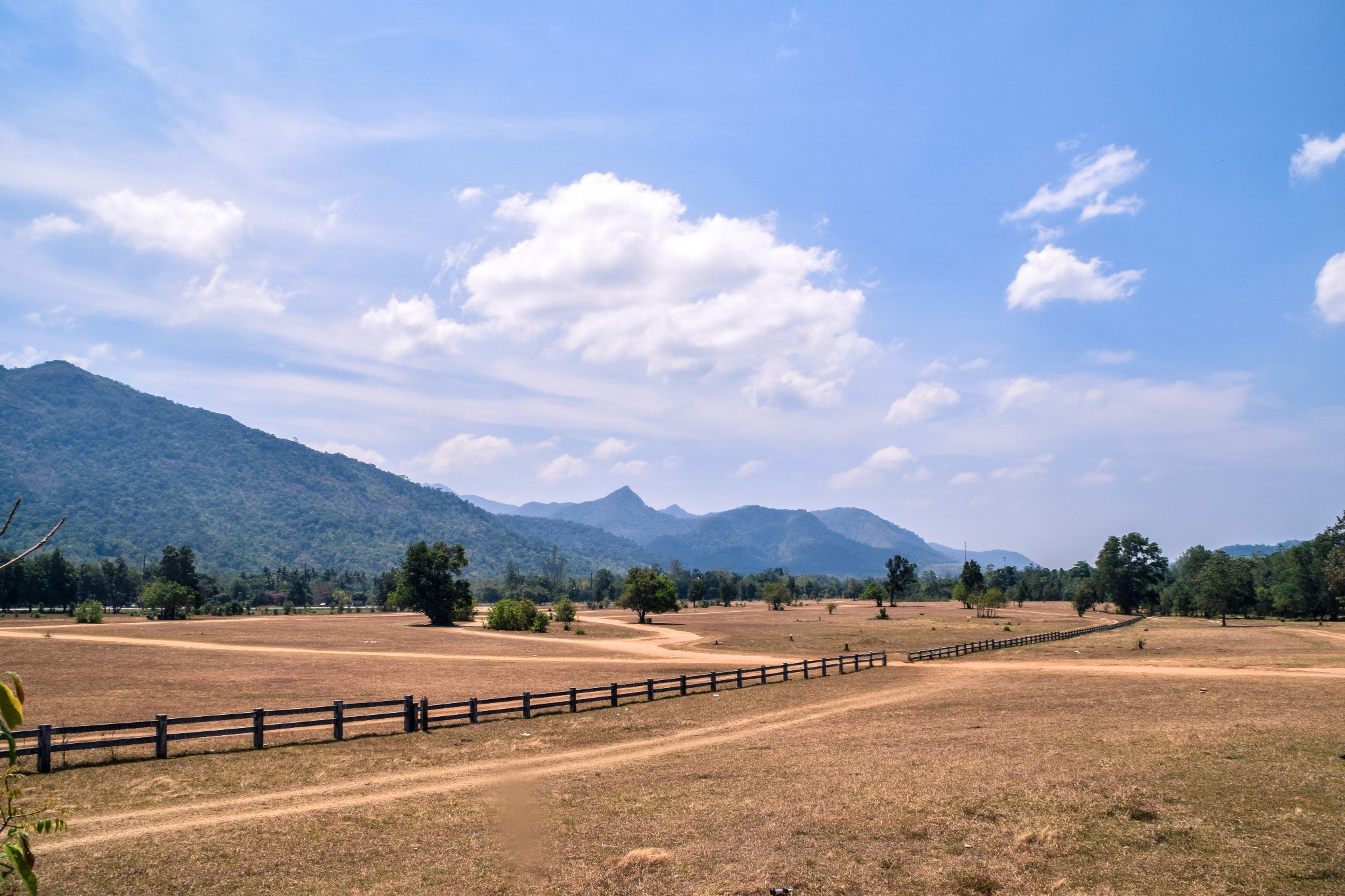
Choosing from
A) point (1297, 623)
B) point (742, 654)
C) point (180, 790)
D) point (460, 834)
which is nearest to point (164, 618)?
point (742, 654)

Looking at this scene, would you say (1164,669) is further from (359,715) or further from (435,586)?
(435,586)

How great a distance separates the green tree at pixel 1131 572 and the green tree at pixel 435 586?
12821 centimetres

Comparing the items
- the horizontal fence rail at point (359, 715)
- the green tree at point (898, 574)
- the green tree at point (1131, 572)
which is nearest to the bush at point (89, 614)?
the horizontal fence rail at point (359, 715)

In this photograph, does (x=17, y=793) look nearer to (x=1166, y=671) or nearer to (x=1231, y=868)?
(x=1231, y=868)

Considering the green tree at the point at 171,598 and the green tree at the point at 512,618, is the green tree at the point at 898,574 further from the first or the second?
the green tree at the point at 171,598

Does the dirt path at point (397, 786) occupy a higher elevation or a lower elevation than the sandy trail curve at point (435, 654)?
higher

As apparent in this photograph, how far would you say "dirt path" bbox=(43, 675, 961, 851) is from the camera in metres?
15.6

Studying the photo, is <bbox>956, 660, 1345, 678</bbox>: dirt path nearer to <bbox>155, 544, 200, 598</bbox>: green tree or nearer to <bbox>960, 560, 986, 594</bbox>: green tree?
<bbox>960, 560, 986, 594</bbox>: green tree

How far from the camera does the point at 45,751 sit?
64.1 feet

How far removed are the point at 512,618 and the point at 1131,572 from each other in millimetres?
128341

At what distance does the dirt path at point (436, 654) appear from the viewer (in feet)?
177

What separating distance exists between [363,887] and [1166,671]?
155 ft

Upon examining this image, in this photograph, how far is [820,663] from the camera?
4847cm

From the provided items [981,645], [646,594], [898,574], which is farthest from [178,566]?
[898,574]
